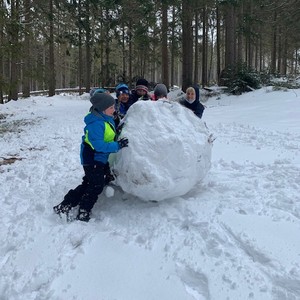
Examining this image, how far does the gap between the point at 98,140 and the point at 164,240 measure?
4.68 ft

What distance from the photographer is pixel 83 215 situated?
4.36 m

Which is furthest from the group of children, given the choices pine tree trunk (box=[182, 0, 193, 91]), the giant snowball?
pine tree trunk (box=[182, 0, 193, 91])

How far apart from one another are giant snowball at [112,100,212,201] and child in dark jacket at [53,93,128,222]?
0.71 feet

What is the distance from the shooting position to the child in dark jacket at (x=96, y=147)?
4.31m

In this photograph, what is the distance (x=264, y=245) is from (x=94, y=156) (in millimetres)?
2214

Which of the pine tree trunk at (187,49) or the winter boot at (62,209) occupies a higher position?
the pine tree trunk at (187,49)

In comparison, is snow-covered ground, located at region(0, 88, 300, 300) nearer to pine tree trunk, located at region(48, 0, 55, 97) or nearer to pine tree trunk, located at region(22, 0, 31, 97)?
pine tree trunk, located at region(22, 0, 31, 97)

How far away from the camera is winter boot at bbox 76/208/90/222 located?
14.3 feet

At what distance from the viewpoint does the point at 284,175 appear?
5.39m

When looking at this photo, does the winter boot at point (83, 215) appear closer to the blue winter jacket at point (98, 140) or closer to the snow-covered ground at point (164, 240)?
the snow-covered ground at point (164, 240)

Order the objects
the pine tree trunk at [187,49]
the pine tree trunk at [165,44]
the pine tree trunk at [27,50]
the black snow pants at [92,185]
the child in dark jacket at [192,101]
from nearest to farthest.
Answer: the black snow pants at [92,185]
the child in dark jacket at [192,101]
the pine tree trunk at [27,50]
the pine tree trunk at [187,49]
the pine tree trunk at [165,44]

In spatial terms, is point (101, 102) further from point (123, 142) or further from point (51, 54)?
point (51, 54)

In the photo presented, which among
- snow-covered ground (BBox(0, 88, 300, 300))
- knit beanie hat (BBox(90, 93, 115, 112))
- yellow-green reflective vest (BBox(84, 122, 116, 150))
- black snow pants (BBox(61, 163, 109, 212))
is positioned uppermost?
knit beanie hat (BBox(90, 93, 115, 112))

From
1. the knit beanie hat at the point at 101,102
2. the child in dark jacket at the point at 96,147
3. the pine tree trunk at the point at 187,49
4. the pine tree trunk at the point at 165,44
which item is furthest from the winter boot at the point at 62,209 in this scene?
the pine tree trunk at the point at 165,44
